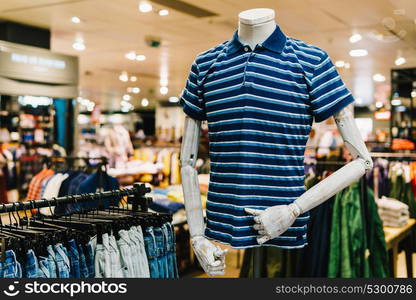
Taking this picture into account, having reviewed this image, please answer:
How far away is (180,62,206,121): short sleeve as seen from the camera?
1.59 m

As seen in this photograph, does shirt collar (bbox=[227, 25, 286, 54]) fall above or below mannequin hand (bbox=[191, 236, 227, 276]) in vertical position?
above

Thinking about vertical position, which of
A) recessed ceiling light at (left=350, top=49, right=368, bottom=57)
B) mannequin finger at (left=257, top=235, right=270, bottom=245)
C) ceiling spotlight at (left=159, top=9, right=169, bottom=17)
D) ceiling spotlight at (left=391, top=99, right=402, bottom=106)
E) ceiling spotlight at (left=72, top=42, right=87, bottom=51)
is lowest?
mannequin finger at (left=257, top=235, right=270, bottom=245)

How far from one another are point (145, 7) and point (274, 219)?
457 centimetres

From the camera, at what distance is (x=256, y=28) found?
148 centimetres

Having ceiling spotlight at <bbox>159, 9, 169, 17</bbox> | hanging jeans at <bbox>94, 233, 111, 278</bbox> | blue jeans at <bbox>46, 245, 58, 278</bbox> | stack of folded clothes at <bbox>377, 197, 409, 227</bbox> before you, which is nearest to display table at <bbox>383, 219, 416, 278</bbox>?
stack of folded clothes at <bbox>377, 197, 409, 227</bbox>

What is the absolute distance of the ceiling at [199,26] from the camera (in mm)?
5340

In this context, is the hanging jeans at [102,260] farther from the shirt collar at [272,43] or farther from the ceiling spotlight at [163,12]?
the ceiling spotlight at [163,12]

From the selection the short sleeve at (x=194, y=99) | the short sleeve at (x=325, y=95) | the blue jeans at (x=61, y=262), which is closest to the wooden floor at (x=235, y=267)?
the blue jeans at (x=61, y=262)

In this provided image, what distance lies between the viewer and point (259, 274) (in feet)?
5.09

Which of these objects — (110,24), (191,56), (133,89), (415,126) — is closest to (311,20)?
(110,24)

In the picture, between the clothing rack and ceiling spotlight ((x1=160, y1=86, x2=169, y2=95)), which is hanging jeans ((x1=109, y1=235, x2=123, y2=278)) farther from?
ceiling spotlight ((x1=160, y1=86, x2=169, y2=95))

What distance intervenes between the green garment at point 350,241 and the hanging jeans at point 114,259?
1.75 metres

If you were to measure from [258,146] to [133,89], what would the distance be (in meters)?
14.9

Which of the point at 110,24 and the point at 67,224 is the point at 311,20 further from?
the point at 67,224
